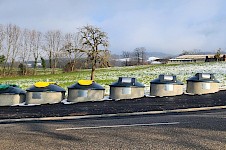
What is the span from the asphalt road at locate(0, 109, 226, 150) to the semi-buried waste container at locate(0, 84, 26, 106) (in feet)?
25.7

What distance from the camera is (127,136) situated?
668cm

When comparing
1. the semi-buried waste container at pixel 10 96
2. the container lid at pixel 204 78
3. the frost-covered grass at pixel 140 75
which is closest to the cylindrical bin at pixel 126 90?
the container lid at pixel 204 78

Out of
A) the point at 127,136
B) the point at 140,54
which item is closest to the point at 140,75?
the point at 127,136

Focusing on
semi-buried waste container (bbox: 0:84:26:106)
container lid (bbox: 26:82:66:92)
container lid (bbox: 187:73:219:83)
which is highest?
container lid (bbox: 187:73:219:83)

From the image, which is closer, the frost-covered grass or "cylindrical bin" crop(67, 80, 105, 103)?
"cylindrical bin" crop(67, 80, 105, 103)

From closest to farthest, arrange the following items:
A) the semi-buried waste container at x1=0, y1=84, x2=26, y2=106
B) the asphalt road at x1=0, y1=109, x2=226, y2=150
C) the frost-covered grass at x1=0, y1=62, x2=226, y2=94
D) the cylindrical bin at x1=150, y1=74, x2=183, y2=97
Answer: the asphalt road at x1=0, y1=109, x2=226, y2=150 < the semi-buried waste container at x1=0, y1=84, x2=26, y2=106 < the cylindrical bin at x1=150, y1=74, x2=183, y2=97 < the frost-covered grass at x1=0, y1=62, x2=226, y2=94

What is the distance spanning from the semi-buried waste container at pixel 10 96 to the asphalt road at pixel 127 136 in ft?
25.7

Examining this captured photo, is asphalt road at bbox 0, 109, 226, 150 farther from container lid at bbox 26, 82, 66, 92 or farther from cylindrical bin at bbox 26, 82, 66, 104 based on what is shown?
container lid at bbox 26, 82, 66, 92

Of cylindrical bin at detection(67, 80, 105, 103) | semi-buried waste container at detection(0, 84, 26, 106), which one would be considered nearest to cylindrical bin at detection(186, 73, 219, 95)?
cylindrical bin at detection(67, 80, 105, 103)

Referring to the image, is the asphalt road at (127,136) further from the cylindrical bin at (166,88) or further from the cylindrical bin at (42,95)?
the cylindrical bin at (166,88)

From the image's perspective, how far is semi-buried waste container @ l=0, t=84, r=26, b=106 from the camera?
1598 centimetres

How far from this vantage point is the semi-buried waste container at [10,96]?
52.4 ft

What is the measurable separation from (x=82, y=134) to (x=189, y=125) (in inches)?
108

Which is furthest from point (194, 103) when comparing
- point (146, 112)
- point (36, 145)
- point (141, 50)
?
point (141, 50)
